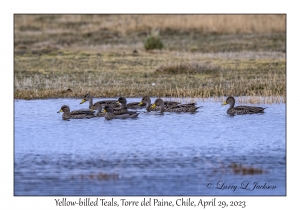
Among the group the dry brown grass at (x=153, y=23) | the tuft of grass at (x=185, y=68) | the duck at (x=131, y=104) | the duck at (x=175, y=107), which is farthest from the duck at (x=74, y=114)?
the dry brown grass at (x=153, y=23)

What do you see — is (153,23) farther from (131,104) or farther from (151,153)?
(151,153)

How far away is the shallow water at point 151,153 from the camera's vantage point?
10469 millimetres

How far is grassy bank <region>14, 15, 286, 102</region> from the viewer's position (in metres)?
19.6

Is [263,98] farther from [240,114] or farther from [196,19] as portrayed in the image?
[196,19]

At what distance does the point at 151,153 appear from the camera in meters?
12.5

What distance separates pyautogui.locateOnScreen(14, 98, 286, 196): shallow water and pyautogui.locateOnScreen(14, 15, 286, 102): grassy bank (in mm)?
2552

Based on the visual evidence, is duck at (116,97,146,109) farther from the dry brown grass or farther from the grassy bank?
the dry brown grass

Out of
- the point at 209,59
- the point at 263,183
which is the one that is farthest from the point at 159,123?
the point at 209,59

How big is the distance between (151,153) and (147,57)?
15033mm

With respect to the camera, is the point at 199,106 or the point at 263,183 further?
the point at 199,106

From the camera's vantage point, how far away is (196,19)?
37500 mm

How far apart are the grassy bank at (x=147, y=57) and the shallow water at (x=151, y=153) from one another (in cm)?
255

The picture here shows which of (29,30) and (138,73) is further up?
(29,30)

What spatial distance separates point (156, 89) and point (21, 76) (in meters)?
5.35
